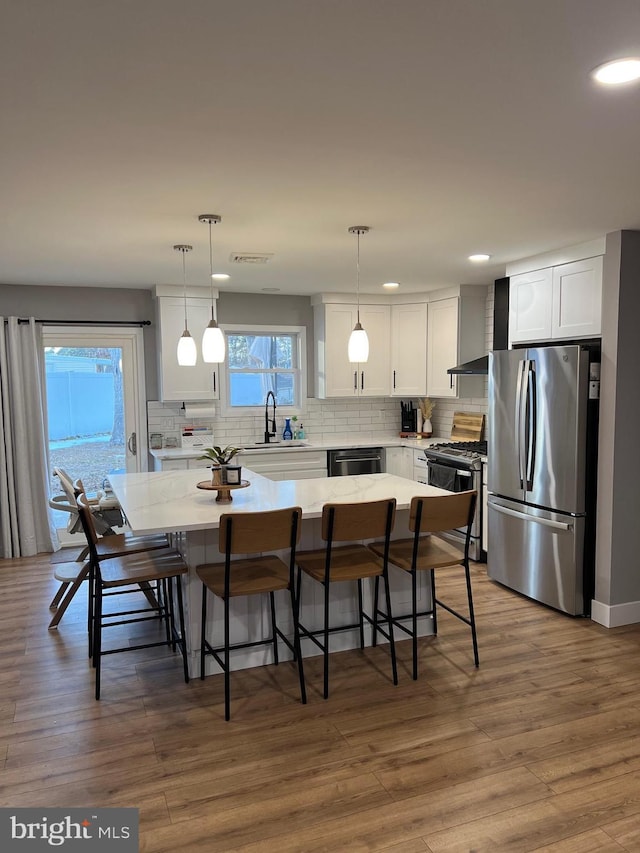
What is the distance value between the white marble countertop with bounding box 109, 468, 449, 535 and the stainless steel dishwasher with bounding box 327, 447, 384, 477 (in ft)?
6.15

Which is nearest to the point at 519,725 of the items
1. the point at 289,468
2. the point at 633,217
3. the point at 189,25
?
the point at 633,217

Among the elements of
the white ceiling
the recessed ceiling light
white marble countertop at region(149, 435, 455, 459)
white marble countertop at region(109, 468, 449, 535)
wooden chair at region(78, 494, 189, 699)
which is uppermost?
the white ceiling

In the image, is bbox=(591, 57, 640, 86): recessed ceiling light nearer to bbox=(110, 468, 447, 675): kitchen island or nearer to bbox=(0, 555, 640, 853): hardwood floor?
bbox=(110, 468, 447, 675): kitchen island

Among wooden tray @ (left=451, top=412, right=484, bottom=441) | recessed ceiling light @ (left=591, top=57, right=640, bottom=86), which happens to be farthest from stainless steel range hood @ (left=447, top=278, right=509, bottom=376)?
recessed ceiling light @ (left=591, top=57, right=640, bottom=86)

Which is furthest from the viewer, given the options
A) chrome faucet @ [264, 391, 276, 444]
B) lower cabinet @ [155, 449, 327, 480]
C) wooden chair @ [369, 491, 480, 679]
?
chrome faucet @ [264, 391, 276, 444]

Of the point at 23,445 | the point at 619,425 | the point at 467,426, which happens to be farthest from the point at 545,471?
the point at 23,445

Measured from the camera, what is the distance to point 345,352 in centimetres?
637

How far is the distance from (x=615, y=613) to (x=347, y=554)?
73.5 inches

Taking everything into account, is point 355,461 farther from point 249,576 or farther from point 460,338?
point 249,576

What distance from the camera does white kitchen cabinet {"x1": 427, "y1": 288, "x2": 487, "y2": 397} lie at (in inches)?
228

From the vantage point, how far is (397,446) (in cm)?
636

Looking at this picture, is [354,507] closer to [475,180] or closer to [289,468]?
[475,180]

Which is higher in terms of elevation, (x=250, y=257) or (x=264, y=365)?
(x=250, y=257)

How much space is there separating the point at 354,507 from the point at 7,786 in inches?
72.9
